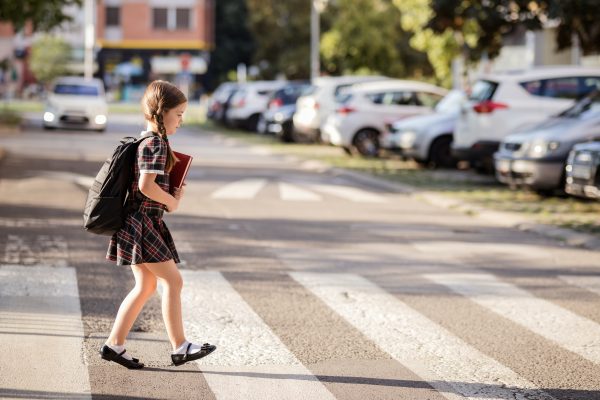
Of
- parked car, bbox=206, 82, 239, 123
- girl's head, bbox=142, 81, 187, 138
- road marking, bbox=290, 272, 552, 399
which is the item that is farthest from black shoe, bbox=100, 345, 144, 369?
parked car, bbox=206, 82, 239, 123

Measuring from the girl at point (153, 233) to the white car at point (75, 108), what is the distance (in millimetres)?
30029

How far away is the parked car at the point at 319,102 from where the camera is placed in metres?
28.8

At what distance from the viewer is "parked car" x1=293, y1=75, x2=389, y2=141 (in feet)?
94.4

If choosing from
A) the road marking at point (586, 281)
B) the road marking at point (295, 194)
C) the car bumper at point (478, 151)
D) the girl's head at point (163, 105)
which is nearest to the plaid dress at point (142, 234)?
the girl's head at point (163, 105)

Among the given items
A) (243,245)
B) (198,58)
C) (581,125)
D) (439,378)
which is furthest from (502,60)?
(198,58)

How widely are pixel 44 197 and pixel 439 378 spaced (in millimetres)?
10373

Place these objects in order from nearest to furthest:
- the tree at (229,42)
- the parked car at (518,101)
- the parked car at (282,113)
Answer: the parked car at (518,101)
the parked car at (282,113)
the tree at (229,42)

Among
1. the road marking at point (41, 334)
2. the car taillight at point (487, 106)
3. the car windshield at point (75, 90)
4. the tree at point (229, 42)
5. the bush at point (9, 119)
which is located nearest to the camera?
the road marking at point (41, 334)

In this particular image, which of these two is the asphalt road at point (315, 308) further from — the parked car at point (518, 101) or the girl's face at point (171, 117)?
the parked car at point (518, 101)

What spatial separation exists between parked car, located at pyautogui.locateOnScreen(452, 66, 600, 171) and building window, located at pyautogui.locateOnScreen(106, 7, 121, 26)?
64.3 m

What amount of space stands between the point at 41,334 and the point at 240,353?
123 cm

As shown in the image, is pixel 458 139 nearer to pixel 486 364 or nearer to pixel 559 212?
pixel 559 212

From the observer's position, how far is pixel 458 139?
1961cm

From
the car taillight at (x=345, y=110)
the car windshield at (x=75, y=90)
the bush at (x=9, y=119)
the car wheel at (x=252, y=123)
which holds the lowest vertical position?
the car wheel at (x=252, y=123)
